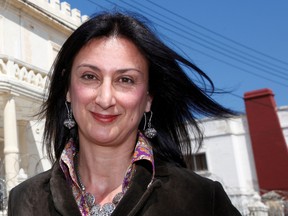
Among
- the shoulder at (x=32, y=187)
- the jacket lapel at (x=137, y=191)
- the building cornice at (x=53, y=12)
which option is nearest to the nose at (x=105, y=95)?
the jacket lapel at (x=137, y=191)

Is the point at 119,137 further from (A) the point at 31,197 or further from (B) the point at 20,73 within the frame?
(B) the point at 20,73

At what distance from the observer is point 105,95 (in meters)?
1.70

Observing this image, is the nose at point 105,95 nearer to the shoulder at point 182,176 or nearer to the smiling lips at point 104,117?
the smiling lips at point 104,117

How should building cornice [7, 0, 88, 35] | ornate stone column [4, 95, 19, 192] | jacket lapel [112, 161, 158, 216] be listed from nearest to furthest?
jacket lapel [112, 161, 158, 216]
ornate stone column [4, 95, 19, 192]
building cornice [7, 0, 88, 35]

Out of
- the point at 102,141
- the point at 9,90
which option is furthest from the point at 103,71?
the point at 9,90

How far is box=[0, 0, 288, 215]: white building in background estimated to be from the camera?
10.1 metres

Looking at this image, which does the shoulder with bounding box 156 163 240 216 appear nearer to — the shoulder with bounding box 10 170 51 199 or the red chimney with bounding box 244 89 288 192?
the shoulder with bounding box 10 170 51 199

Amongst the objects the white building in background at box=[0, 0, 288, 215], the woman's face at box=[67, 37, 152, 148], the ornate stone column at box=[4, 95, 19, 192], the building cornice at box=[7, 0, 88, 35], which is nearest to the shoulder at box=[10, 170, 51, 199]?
the woman's face at box=[67, 37, 152, 148]

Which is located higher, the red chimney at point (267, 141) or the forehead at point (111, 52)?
the red chimney at point (267, 141)

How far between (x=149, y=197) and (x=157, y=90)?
577 mm

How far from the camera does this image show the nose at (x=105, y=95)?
5.57 feet

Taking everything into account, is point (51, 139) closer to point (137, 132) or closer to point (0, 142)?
point (137, 132)

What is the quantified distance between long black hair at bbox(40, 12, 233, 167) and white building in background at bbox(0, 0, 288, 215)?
169 inches

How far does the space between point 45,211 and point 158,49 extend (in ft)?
2.93
